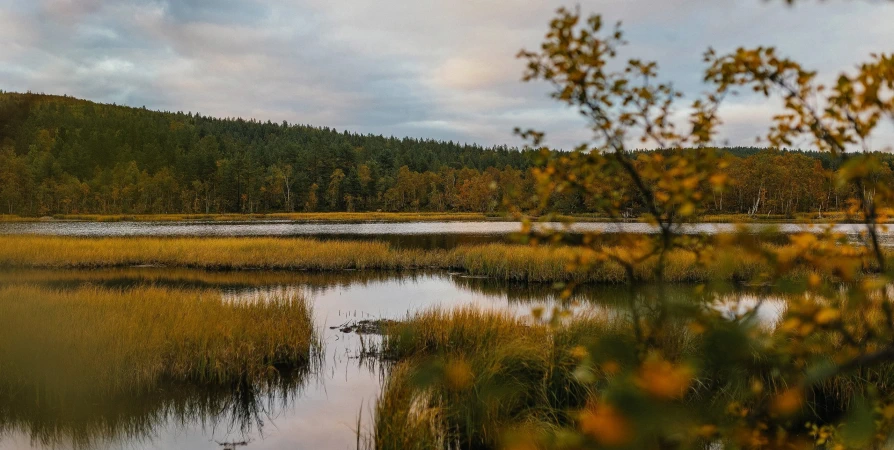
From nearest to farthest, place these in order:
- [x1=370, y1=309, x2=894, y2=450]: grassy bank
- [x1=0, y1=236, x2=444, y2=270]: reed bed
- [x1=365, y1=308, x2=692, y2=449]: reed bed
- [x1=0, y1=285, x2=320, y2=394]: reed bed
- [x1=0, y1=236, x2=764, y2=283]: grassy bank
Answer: [x1=370, y1=309, x2=894, y2=450]: grassy bank, [x1=365, y1=308, x2=692, y2=449]: reed bed, [x1=0, y1=285, x2=320, y2=394]: reed bed, [x1=0, y1=236, x2=764, y2=283]: grassy bank, [x1=0, y1=236, x2=444, y2=270]: reed bed

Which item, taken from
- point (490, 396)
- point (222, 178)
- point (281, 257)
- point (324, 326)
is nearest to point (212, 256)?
point (281, 257)

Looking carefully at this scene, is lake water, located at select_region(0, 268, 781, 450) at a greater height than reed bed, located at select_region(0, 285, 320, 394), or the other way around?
reed bed, located at select_region(0, 285, 320, 394)

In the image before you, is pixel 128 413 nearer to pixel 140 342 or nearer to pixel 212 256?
pixel 140 342

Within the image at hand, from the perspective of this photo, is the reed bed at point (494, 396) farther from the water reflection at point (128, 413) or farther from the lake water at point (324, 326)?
the water reflection at point (128, 413)

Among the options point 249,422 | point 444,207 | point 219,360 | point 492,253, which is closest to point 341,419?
point 249,422

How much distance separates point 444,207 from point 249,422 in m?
126

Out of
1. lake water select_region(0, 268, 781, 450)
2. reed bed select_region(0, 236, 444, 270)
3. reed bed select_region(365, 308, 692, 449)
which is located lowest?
lake water select_region(0, 268, 781, 450)

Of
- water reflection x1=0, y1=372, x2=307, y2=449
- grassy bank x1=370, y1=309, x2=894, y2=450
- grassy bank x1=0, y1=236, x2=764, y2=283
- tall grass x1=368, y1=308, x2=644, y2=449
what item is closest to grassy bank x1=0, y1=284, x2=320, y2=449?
water reflection x1=0, y1=372, x2=307, y2=449

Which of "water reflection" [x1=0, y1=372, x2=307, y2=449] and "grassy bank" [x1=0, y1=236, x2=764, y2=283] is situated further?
"grassy bank" [x1=0, y1=236, x2=764, y2=283]

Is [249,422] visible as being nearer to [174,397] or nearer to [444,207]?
[174,397]

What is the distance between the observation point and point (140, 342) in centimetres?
1097

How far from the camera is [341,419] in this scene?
10086 millimetres

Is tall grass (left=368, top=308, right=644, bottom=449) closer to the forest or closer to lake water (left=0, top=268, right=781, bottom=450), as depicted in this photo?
lake water (left=0, top=268, right=781, bottom=450)

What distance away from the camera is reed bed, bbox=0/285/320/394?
998 centimetres
